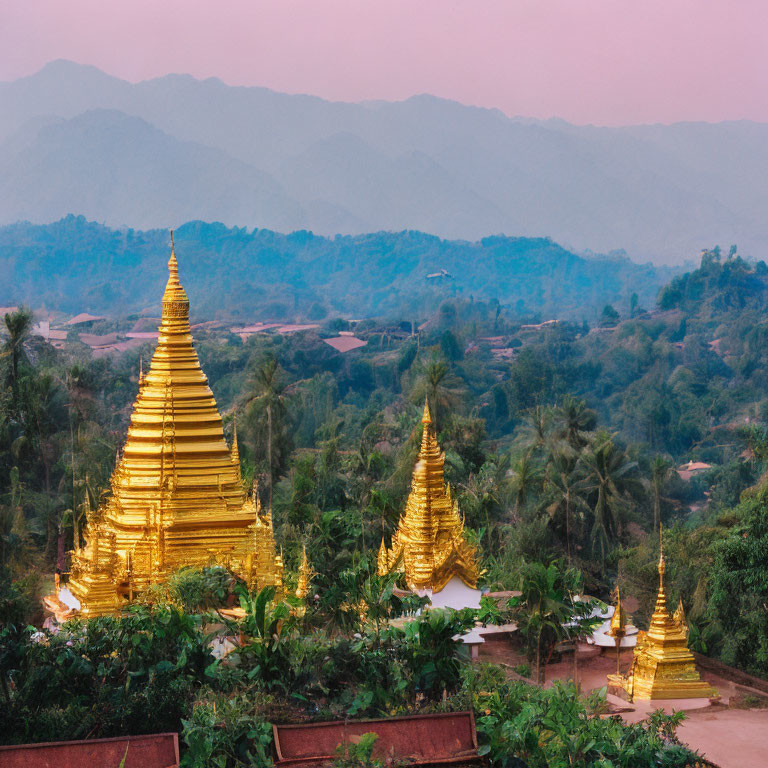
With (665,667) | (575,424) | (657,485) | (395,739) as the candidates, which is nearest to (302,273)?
(657,485)

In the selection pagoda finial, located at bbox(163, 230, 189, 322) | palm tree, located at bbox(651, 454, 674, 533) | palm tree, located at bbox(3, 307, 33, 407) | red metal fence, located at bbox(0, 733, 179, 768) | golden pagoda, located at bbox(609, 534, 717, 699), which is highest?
pagoda finial, located at bbox(163, 230, 189, 322)

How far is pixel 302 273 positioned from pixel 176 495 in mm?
100033

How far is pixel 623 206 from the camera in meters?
140

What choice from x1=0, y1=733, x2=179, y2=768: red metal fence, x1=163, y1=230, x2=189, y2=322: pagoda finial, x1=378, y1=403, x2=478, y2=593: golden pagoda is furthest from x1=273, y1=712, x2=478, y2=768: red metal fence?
x1=163, y1=230, x2=189, y2=322: pagoda finial

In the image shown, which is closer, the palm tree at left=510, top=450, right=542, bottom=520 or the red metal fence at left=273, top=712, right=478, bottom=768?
the red metal fence at left=273, top=712, right=478, bottom=768

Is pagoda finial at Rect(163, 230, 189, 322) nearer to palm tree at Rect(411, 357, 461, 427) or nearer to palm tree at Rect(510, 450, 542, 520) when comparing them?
palm tree at Rect(510, 450, 542, 520)

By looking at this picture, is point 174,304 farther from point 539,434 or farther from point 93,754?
point 539,434

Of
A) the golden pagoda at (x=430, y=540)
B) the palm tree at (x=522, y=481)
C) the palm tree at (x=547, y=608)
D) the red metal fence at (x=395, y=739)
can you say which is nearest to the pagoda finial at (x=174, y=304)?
the golden pagoda at (x=430, y=540)

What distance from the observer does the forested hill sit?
97.4 m

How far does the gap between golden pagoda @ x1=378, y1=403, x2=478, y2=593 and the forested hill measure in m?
69.1

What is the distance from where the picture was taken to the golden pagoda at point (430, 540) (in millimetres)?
19984

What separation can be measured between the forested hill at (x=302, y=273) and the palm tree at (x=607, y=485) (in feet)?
200

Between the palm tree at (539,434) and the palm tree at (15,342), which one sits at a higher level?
the palm tree at (15,342)

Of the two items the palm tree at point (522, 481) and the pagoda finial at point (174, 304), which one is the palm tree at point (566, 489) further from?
the pagoda finial at point (174, 304)
